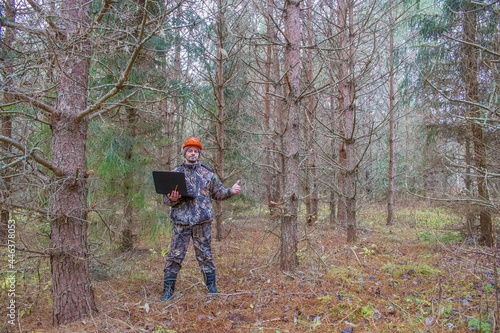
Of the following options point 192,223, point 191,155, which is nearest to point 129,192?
point 191,155

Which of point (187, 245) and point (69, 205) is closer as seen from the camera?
point (69, 205)

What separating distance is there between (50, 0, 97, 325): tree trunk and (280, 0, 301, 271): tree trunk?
2758 millimetres

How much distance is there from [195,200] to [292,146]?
5.71ft

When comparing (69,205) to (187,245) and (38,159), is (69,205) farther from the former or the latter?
(187,245)

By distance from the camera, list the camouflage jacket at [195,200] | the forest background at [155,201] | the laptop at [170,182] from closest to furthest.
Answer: the forest background at [155,201] < the laptop at [170,182] < the camouflage jacket at [195,200]

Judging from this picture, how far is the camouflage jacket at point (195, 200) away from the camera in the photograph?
4.18 m

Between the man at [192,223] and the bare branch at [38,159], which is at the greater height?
the bare branch at [38,159]

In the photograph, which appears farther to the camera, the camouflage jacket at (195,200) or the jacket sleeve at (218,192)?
the jacket sleeve at (218,192)

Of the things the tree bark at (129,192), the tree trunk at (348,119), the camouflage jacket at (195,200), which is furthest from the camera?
the tree bark at (129,192)

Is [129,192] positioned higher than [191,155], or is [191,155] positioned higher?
[191,155]

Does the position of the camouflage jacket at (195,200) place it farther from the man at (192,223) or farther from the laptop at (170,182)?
the laptop at (170,182)

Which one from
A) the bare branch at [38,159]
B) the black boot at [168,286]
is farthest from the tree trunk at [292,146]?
the bare branch at [38,159]

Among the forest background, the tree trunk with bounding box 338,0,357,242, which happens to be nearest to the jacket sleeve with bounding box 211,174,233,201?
the forest background

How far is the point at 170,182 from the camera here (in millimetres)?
3877
